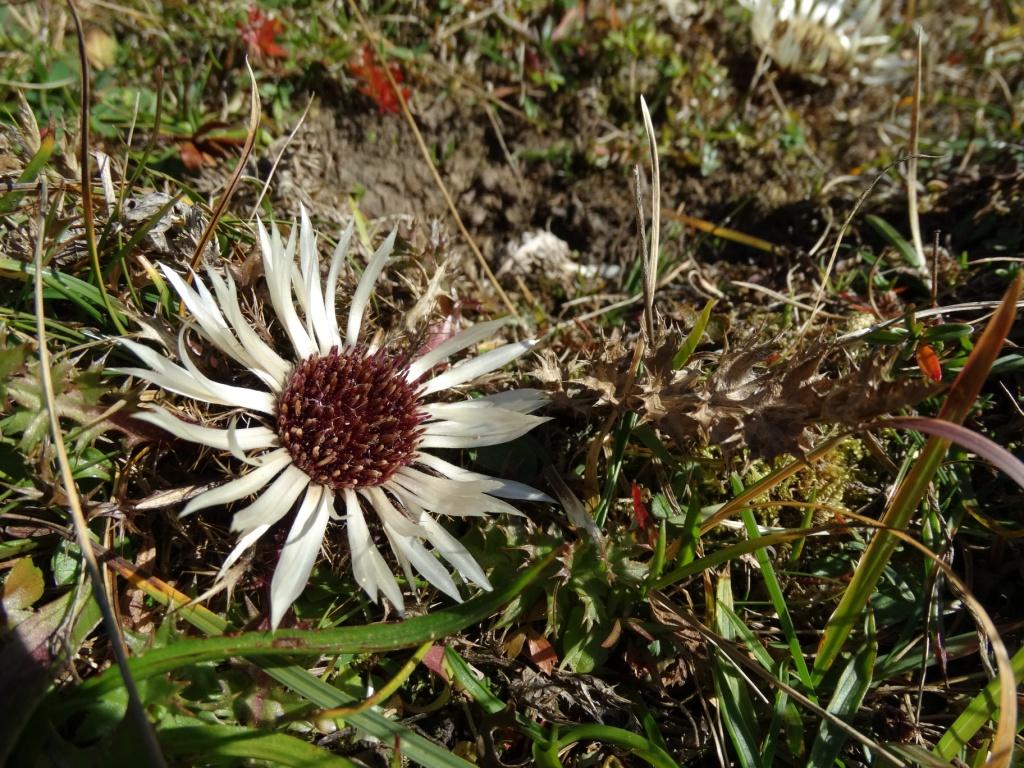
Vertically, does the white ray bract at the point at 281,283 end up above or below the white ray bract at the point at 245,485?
above

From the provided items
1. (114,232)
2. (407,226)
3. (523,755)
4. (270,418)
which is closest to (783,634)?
(523,755)

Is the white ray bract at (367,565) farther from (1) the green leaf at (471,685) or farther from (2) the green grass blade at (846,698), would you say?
(2) the green grass blade at (846,698)

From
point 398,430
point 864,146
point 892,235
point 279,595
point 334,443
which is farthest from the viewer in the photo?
point 864,146

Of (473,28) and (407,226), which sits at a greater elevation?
(473,28)

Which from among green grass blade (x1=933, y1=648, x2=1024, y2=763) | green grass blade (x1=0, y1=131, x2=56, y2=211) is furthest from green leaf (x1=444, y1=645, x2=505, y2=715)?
green grass blade (x1=0, y1=131, x2=56, y2=211)

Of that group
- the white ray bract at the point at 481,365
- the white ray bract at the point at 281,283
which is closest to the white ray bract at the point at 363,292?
the white ray bract at the point at 281,283

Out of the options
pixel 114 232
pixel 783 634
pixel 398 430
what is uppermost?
pixel 114 232

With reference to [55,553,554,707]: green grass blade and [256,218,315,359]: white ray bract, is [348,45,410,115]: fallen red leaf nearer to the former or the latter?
[256,218,315,359]: white ray bract

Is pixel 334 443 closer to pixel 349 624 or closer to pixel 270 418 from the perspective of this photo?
pixel 270 418
